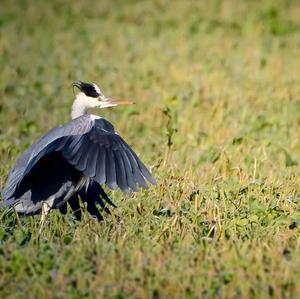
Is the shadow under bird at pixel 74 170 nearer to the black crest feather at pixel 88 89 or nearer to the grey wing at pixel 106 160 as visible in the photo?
the grey wing at pixel 106 160

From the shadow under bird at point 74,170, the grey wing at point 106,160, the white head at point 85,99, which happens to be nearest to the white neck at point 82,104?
the white head at point 85,99

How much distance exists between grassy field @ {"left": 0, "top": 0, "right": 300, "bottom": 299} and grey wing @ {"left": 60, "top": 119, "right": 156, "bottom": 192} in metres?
0.25

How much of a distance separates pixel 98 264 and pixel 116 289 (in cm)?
25

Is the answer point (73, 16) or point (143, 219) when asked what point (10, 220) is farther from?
point (73, 16)

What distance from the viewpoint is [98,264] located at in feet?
15.4

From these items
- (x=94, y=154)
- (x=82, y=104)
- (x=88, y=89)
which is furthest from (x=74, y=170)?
(x=88, y=89)

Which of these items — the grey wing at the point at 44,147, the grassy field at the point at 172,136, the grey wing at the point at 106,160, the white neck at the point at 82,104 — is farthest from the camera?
the white neck at the point at 82,104

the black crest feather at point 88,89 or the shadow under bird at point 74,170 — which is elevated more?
the black crest feather at point 88,89

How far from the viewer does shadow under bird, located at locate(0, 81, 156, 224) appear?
561cm

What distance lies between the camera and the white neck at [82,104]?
668 cm

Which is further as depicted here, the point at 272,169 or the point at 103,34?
the point at 103,34

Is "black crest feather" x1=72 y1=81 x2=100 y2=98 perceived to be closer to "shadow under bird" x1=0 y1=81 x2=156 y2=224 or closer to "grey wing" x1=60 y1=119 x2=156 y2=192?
"shadow under bird" x1=0 y1=81 x2=156 y2=224

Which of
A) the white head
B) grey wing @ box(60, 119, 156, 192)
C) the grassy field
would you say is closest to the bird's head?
the white head

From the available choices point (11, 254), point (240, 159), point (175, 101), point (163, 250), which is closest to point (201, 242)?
point (163, 250)
